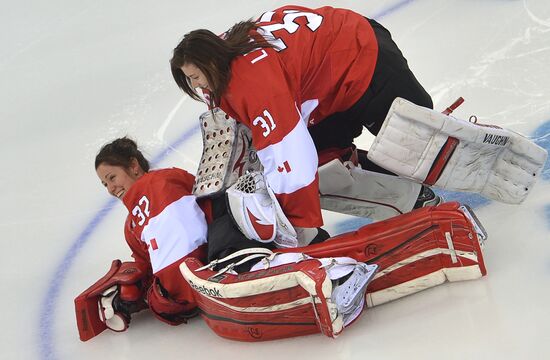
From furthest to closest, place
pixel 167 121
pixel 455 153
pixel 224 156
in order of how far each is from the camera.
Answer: pixel 167 121 → pixel 224 156 → pixel 455 153

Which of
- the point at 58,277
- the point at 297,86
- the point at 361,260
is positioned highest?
the point at 297,86

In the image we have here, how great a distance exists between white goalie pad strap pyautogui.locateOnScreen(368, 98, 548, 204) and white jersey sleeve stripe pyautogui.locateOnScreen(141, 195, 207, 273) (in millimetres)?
472

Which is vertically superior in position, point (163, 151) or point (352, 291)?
point (352, 291)

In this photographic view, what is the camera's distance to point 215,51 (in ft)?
6.52

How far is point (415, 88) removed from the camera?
7.20 ft

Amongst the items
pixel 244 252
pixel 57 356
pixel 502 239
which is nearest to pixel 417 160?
pixel 502 239

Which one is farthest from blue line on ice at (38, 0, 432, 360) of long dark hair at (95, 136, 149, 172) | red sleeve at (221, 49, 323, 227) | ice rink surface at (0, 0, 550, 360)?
red sleeve at (221, 49, 323, 227)

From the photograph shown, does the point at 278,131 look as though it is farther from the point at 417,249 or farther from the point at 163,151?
the point at 163,151

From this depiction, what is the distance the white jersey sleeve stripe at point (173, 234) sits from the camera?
2184mm

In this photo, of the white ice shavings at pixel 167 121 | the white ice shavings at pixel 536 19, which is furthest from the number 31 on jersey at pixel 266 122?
the white ice shavings at pixel 536 19

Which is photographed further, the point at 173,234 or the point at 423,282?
the point at 173,234

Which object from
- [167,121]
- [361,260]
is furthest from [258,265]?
[167,121]

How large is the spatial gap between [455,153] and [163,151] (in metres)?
1.49

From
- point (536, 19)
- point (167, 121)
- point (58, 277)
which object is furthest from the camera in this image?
point (167, 121)
